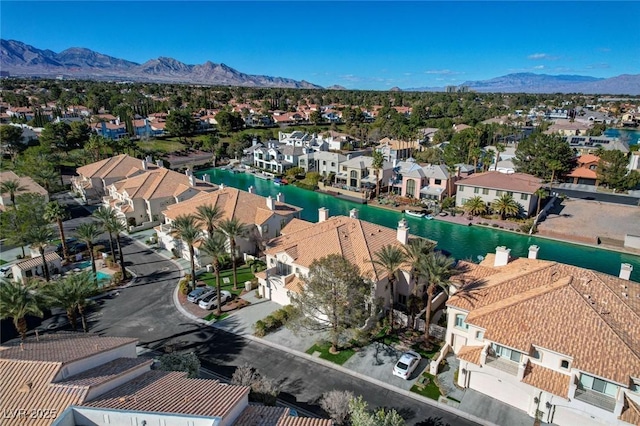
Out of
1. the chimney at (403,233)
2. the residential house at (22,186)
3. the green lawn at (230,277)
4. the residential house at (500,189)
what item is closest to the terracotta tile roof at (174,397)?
the green lawn at (230,277)

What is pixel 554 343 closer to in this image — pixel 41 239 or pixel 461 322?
pixel 461 322

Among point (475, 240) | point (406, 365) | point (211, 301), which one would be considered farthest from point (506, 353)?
point (475, 240)

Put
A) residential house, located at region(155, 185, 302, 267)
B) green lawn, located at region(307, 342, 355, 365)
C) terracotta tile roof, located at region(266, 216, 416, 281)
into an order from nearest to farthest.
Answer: green lawn, located at region(307, 342, 355, 365), terracotta tile roof, located at region(266, 216, 416, 281), residential house, located at region(155, 185, 302, 267)

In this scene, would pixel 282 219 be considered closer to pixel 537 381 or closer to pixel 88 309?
pixel 88 309

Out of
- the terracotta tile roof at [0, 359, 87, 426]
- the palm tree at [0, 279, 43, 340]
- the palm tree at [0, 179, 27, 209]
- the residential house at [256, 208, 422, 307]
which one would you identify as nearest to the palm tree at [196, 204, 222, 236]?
the residential house at [256, 208, 422, 307]

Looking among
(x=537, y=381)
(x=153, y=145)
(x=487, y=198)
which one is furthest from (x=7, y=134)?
(x=537, y=381)

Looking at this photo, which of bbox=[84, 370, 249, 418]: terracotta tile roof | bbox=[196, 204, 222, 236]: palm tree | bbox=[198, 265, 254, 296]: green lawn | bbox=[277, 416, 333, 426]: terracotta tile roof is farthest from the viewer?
bbox=[196, 204, 222, 236]: palm tree

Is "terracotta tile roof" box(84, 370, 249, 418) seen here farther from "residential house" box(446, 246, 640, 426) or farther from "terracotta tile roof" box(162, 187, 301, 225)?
"terracotta tile roof" box(162, 187, 301, 225)
